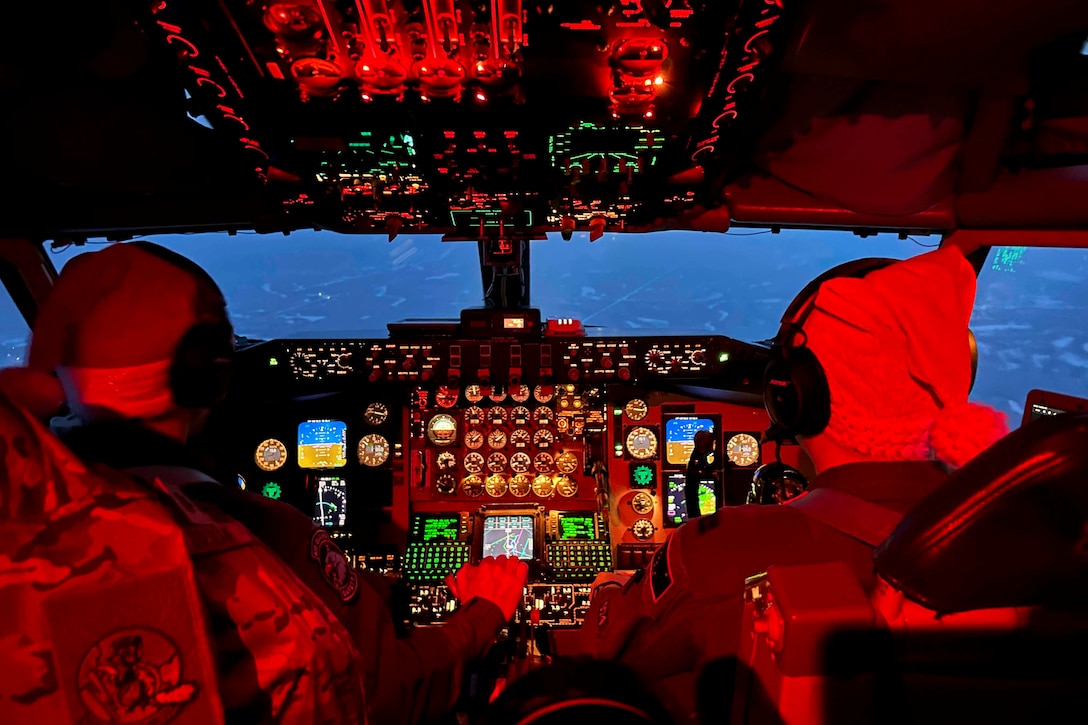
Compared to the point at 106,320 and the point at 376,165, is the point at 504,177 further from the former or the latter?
the point at 106,320

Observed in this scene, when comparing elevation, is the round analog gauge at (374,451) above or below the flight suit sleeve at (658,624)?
below

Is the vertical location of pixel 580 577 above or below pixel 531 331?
below

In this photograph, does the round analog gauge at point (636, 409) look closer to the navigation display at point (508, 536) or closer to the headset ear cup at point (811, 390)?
the navigation display at point (508, 536)

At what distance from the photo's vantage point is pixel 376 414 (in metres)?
2.85

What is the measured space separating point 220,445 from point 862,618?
2909mm

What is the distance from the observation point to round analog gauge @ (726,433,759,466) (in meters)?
2.86

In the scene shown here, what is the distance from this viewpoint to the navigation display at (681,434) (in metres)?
2.86

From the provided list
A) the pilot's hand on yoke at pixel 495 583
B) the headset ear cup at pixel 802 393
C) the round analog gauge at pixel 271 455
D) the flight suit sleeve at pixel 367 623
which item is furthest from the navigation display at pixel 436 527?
the headset ear cup at pixel 802 393

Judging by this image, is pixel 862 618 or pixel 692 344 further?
pixel 692 344

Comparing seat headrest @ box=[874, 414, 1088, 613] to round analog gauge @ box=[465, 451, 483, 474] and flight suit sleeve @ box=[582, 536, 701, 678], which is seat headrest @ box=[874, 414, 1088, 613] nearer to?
flight suit sleeve @ box=[582, 536, 701, 678]

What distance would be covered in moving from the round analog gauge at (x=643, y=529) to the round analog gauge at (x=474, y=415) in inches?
35.4

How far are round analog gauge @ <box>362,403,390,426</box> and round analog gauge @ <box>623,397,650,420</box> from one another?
117cm

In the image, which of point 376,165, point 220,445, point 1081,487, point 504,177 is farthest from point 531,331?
point 1081,487

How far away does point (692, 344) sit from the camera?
8.66ft
